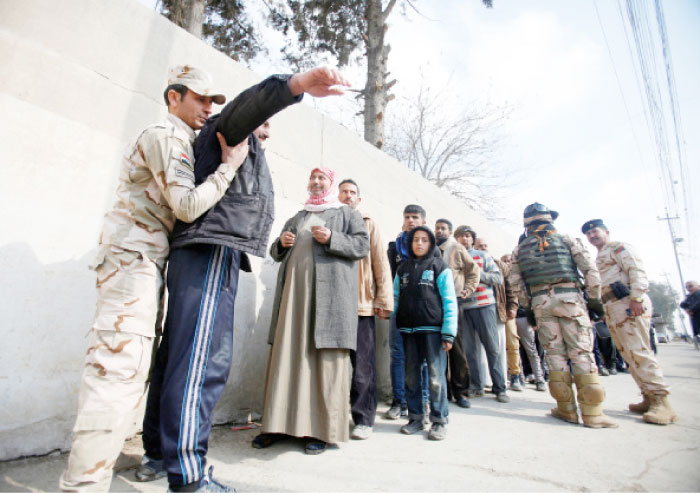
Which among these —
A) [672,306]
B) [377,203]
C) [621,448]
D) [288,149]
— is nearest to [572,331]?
[621,448]

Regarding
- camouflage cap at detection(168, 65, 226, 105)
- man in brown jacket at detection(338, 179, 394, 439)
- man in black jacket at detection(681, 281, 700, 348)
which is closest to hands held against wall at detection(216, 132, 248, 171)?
camouflage cap at detection(168, 65, 226, 105)

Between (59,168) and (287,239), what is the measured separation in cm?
140

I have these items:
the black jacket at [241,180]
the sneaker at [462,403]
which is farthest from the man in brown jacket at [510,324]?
the black jacket at [241,180]

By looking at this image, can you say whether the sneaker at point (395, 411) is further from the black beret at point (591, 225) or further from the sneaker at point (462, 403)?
the black beret at point (591, 225)

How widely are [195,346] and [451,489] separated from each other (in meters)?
1.41

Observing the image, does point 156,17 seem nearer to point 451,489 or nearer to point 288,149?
point 288,149

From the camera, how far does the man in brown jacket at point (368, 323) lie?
9.13 feet

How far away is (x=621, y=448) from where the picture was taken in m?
2.55

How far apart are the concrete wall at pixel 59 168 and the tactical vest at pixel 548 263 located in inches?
111

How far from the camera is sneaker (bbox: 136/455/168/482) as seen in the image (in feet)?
5.89

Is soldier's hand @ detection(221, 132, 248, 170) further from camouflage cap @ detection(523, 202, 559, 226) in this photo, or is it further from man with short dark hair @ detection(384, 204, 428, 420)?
camouflage cap @ detection(523, 202, 559, 226)

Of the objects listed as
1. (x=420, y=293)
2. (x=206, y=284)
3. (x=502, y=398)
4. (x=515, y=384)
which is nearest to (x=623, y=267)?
(x=502, y=398)

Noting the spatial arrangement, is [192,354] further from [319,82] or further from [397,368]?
[397,368]

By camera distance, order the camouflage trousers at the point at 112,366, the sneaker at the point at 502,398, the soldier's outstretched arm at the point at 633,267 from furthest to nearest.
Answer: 1. the sneaker at the point at 502,398
2. the soldier's outstretched arm at the point at 633,267
3. the camouflage trousers at the point at 112,366
